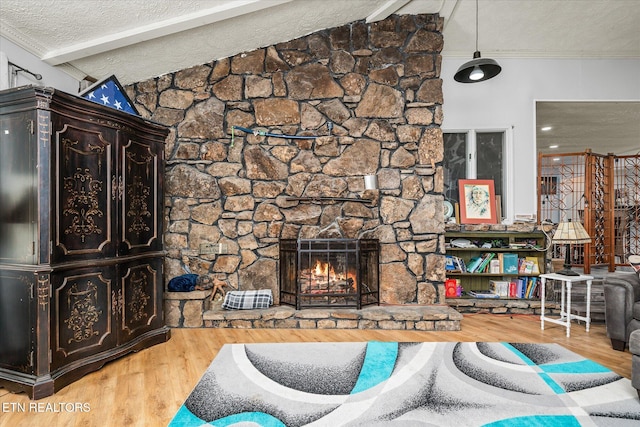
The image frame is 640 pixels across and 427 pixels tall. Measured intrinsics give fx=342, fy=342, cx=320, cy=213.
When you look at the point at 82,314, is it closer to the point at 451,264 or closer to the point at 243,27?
the point at 243,27

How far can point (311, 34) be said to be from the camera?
366cm

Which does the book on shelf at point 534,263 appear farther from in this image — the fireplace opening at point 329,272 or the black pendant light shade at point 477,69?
the black pendant light shade at point 477,69

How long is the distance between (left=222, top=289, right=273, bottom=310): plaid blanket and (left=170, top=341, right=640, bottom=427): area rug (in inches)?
24.5

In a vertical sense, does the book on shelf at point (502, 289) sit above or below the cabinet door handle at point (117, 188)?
below

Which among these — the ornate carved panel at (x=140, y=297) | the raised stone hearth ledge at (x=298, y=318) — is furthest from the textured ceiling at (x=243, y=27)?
the raised stone hearth ledge at (x=298, y=318)

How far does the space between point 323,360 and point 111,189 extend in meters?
1.97

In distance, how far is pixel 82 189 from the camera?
2.29 m

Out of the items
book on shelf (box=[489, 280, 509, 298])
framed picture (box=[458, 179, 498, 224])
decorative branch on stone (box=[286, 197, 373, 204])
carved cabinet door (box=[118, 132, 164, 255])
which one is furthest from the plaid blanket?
book on shelf (box=[489, 280, 509, 298])

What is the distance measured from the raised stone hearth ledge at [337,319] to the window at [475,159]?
1.72m

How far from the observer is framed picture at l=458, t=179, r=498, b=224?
4.21 metres

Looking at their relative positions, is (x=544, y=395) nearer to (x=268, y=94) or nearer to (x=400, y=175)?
(x=400, y=175)

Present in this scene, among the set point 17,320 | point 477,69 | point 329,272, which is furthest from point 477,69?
point 17,320

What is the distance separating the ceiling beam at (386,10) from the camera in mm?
3408

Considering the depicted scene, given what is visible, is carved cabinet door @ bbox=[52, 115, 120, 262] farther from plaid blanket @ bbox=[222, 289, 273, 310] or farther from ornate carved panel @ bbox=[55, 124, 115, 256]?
plaid blanket @ bbox=[222, 289, 273, 310]
